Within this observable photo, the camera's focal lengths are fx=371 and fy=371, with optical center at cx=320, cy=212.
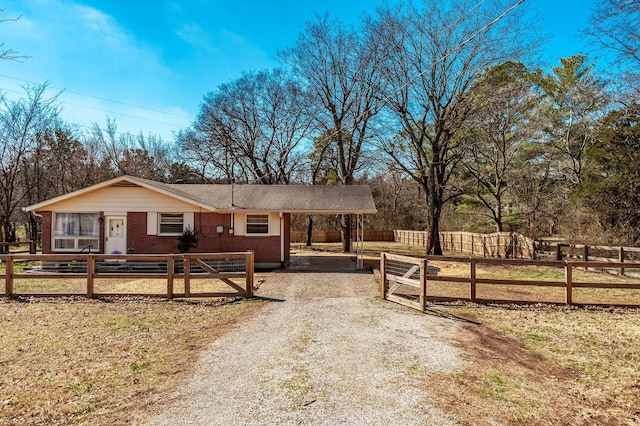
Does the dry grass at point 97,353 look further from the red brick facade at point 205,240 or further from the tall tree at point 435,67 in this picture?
the tall tree at point 435,67

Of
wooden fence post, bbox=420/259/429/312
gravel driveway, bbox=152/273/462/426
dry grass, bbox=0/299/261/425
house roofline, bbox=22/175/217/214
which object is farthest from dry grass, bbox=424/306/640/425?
house roofline, bbox=22/175/217/214

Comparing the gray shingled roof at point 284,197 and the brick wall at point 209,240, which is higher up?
the gray shingled roof at point 284,197

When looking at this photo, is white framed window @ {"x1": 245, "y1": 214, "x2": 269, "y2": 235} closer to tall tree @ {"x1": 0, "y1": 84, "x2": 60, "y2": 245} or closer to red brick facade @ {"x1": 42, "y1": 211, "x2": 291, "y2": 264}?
red brick facade @ {"x1": 42, "y1": 211, "x2": 291, "y2": 264}

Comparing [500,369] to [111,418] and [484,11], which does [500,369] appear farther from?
[484,11]

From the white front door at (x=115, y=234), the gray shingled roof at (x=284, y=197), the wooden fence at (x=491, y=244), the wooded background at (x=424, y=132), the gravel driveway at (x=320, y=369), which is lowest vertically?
the gravel driveway at (x=320, y=369)

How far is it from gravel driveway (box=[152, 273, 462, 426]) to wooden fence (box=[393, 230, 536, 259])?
569 inches

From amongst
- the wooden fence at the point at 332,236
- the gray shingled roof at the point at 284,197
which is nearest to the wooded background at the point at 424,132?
the wooden fence at the point at 332,236

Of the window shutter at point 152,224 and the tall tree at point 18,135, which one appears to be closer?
the window shutter at point 152,224

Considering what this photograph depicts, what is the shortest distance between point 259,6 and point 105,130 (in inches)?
1087

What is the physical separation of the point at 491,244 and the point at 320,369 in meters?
20.4

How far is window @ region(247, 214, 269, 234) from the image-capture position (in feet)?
53.2

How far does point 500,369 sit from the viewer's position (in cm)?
463

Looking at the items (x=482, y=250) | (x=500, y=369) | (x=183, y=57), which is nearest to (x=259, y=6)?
(x=183, y=57)

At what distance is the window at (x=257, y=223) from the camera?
16.2 m
